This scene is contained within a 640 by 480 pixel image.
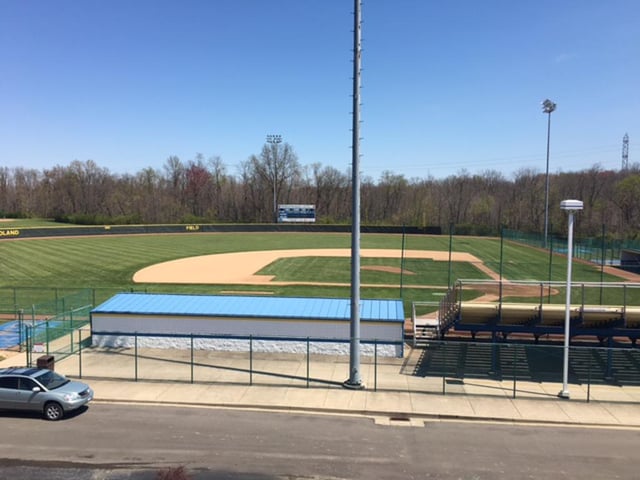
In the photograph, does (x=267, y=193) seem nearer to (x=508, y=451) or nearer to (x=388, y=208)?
(x=388, y=208)

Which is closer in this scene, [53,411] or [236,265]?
[53,411]

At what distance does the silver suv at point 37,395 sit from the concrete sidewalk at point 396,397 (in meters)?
1.75

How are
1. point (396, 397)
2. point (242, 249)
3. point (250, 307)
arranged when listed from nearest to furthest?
point (396, 397) → point (250, 307) → point (242, 249)

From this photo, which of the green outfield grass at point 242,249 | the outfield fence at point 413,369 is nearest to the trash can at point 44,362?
the outfield fence at point 413,369

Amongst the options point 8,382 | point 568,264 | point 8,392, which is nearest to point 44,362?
point 8,382

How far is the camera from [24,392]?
14812 millimetres

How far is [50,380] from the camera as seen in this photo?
1537 centimetres

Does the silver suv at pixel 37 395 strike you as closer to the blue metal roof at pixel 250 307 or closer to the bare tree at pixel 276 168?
the blue metal roof at pixel 250 307

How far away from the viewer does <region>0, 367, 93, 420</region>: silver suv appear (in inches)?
580

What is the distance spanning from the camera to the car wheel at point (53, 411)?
1474 centimetres

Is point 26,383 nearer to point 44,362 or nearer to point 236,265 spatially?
point 44,362

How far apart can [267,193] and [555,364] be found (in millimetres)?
115800

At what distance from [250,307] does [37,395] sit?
1023 cm

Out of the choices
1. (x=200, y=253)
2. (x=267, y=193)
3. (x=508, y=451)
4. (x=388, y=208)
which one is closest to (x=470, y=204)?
(x=388, y=208)
